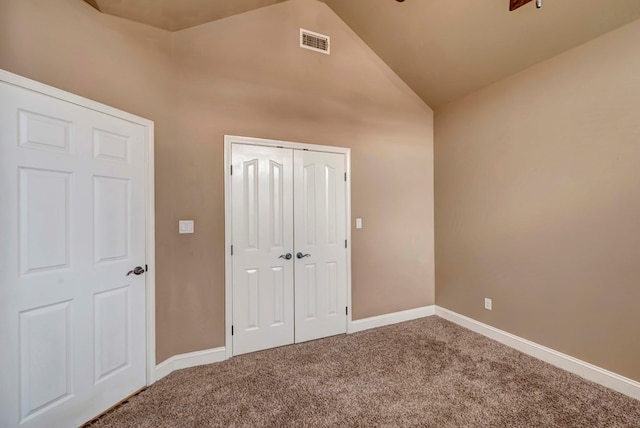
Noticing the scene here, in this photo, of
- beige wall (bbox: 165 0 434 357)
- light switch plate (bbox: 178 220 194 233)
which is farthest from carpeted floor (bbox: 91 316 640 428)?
light switch plate (bbox: 178 220 194 233)

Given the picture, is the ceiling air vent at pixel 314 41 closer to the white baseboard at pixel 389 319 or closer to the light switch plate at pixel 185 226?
the light switch plate at pixel 185 226

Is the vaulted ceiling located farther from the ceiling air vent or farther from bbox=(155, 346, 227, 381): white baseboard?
bbox=(155, 346, 227, 381): white baseboard

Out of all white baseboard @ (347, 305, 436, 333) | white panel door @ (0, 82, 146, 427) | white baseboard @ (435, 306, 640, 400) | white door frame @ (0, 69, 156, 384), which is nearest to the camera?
white panel door @ (0, 82, 146, 427)

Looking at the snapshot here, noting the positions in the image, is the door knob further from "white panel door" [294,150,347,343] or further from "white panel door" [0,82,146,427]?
"white panel door" [294,150,347,343]

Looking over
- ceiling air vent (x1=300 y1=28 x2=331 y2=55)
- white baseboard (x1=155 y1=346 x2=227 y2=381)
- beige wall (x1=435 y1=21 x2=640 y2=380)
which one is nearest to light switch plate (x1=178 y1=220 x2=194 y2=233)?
white baseboard (x1=155 y1=346 x2=227 y2=381)

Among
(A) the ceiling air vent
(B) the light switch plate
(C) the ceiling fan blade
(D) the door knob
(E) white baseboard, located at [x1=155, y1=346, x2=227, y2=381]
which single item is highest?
(A) the ceiling air vent

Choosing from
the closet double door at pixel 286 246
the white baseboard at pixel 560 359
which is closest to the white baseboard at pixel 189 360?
the closet double door at pixel 286 246

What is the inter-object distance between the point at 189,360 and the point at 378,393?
172 centimetres

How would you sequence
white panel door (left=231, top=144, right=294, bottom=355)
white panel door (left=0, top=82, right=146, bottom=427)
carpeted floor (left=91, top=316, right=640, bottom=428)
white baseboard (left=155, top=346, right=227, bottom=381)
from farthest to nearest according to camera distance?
white panel door (left=231, top=144, right=294, bottom=355)
white baseboard (left=155, top=346, right=227, bottom=381)
carpeted floor (left=91, top=316, right=640, bottom=428)
white panel door (left=0, top=82, right=146, bottom=427)

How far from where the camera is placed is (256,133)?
2697 mm

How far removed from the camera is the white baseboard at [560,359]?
6.55ft

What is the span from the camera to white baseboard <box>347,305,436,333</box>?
10.3ft

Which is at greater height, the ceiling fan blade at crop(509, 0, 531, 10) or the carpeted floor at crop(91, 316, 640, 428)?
the ceiling fan blade at crop(509, 0, 531, 10)

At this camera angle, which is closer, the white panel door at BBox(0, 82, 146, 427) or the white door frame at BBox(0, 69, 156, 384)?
the white panel door at BBox(0, 82, 146, 427)
